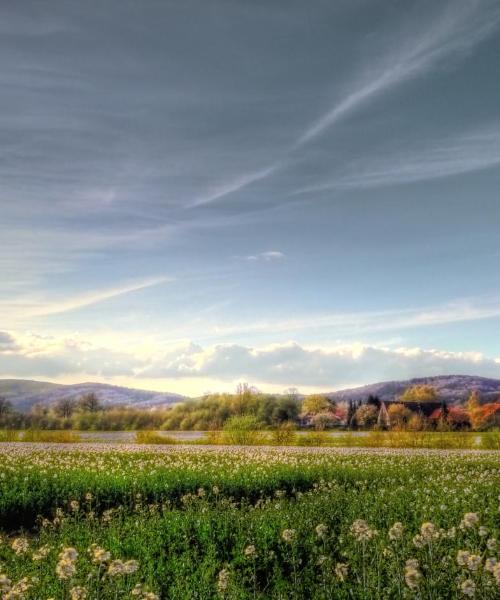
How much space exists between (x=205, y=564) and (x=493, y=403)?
143 ft

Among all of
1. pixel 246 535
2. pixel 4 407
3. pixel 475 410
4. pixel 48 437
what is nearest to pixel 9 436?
pixel 48 437

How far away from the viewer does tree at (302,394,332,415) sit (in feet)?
168

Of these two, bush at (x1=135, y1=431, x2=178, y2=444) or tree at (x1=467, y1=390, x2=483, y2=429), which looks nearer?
bush at (x1=135, y1=431, x2=178, y2=444)

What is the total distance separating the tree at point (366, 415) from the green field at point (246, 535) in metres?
33.8

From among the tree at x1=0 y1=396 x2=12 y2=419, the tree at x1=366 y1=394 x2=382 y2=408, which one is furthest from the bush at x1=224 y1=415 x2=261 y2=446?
the tree at x1=366 y1=394 x2=382 y2=408

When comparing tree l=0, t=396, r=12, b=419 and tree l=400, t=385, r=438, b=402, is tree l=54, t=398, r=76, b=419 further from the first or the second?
tree l=400, t=385, r=438, b=402

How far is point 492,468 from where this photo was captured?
1748 centimetres

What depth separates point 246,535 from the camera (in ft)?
27.3

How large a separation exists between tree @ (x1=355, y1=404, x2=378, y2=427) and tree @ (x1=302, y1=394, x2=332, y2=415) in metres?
2.71

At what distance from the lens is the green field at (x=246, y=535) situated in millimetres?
6062

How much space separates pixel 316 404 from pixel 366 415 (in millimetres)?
4270

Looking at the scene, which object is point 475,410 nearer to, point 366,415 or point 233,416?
point 366,415

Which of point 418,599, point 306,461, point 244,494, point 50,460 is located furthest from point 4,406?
point 418,599

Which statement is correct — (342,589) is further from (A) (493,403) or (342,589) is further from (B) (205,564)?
(A) (493,403)
